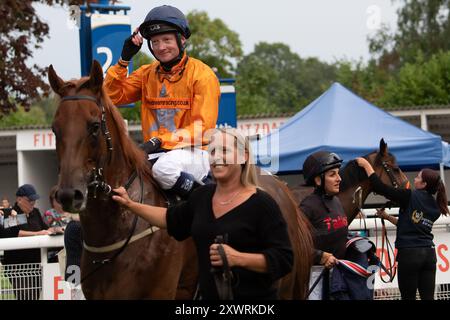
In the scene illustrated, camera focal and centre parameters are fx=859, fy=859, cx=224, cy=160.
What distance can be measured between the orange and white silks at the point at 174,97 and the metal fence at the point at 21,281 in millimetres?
3051

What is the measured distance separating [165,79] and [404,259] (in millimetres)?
3990

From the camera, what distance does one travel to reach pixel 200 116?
5922mm

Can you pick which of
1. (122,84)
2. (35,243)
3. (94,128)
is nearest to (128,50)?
(122,84)

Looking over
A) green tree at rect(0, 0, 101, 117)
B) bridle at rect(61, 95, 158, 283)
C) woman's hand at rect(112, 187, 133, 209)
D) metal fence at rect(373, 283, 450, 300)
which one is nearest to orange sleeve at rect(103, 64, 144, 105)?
bridle at rect(61, 95, 158, 283)

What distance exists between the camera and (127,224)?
17.8 ft

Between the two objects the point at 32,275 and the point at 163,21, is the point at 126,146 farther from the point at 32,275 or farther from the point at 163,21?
the point at 32,275

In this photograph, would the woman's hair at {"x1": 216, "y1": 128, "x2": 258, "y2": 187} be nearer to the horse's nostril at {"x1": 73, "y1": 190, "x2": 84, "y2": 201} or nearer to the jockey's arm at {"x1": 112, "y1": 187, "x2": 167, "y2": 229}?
the jockey's arm at {"x1": 112, "y1": 187, "x2": 167, "y2": 229}

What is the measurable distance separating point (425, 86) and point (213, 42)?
2016 centimetres

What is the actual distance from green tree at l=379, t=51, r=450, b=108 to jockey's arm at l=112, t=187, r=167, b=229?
30.3 m

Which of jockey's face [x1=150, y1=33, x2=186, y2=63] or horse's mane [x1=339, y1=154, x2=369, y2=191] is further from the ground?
jockey's face [x1=150, y1=33, x2=186, y2=63]

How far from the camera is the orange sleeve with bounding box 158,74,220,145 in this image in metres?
5.91

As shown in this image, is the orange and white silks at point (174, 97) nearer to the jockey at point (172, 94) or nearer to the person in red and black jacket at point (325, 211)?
the jockey at point (172, 94)

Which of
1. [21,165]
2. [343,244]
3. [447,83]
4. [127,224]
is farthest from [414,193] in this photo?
[447,83]

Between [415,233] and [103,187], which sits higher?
[103,187]
